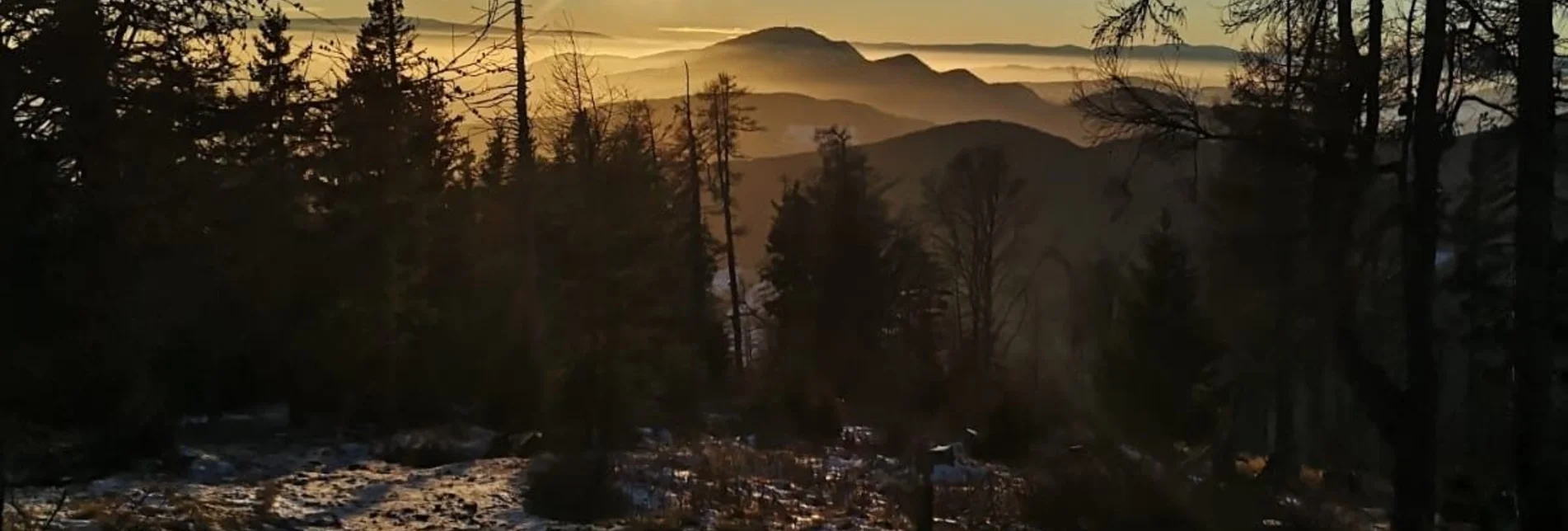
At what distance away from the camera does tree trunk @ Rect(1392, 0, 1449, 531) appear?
A: 9.17 metres

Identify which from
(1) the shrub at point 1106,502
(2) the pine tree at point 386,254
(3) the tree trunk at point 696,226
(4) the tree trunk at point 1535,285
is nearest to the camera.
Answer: (4) the tree trunk at point 1535,285

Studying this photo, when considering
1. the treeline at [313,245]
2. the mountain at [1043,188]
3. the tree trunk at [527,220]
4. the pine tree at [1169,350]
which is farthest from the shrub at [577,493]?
the mountain at [1043,188]

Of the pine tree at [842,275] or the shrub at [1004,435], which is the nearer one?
the shrub at [1004,435]

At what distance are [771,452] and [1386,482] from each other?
15545 mm

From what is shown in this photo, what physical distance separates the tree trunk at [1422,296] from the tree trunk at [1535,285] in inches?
31.4

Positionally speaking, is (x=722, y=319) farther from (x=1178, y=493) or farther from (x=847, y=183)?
(x=1178, y=493)

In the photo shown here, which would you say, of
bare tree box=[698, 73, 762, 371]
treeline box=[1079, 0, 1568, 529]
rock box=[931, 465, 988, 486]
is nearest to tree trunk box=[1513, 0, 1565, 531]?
treeline box=[1079, 0, 1568, 529]

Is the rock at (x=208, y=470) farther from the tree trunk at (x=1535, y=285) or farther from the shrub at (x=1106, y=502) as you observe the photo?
the tree trunk at (x=1535, y=285)

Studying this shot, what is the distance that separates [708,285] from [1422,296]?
37562 millimetres

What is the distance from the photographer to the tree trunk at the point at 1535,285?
31.9 feet

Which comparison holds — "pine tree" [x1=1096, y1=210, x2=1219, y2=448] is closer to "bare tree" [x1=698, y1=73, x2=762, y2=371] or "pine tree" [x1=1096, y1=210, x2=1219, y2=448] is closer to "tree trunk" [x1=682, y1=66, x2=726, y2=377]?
"tree trunk" [x1=682, y1=66, x2=726, y2=377]

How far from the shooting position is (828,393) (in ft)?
87.6

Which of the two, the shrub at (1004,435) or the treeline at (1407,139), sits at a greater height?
the treeline at (1407,139)

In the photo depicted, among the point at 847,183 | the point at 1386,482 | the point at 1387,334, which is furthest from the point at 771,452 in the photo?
the point at 847,183
